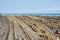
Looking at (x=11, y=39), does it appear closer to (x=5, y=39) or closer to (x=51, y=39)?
(x=5, y=39)

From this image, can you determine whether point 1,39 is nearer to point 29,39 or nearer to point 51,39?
point 29,39

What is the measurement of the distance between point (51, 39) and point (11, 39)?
507 cm

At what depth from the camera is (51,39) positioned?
20.2 meters

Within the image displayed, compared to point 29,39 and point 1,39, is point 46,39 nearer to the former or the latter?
point 29,39

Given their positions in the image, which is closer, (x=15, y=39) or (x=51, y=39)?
(x=15, y=39)

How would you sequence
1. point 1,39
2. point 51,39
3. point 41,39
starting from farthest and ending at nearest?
point 51,39 < point 41,39 < point 1,39

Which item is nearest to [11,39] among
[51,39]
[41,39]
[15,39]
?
[15,39]

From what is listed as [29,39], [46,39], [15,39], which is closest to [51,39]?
[46,39]

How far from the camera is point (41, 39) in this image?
61.2ft

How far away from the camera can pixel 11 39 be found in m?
16.7

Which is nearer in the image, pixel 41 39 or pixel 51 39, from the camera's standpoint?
pixel 41 39

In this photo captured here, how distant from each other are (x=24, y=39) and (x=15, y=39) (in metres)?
0.81

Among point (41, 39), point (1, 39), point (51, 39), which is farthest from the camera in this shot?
point (51, 39)

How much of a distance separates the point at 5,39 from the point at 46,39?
4668 millimetres
